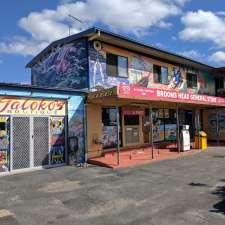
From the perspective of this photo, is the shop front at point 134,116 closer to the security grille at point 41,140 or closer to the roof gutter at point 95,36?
the security grille at point 41,140

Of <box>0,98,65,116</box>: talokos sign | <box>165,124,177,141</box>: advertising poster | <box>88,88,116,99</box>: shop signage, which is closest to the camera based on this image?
<box>0,98,65,116</box>: talokos sign

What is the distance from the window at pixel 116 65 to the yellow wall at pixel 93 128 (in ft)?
7.63

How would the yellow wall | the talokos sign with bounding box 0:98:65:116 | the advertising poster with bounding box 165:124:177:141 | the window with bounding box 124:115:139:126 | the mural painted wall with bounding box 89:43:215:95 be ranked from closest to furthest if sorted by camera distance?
the talokos sign with bounding box 0:98:65:116
the yellow wall
the mural painted wall with bounding box 89:43:215:95
the window with bounding box 124:115:139:126
the advertising poster with bounding box 165:124:177:141

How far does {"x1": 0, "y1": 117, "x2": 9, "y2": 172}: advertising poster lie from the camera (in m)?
11.1

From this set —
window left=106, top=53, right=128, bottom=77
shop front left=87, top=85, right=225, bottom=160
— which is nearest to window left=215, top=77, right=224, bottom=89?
shop front left=87, top=85, right=225, bottom=160

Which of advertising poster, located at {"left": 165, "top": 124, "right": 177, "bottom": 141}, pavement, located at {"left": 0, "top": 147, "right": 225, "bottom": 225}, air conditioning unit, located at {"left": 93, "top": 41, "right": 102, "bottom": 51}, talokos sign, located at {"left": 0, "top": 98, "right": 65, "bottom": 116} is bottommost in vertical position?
pavement, located at {"left": 0, "top": 147, "right": 225, "bottom": 225}

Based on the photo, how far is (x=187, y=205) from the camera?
6812 millimetres

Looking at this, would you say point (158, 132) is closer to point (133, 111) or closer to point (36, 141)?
point (133, 111)

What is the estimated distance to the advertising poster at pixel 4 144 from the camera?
36.3 feet

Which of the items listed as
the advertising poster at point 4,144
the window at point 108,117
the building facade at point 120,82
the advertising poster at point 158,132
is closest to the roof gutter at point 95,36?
Result: the building facade at point 120,82

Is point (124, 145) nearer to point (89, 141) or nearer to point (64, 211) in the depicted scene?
point (89, 141)

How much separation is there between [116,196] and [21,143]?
5318 millimetres

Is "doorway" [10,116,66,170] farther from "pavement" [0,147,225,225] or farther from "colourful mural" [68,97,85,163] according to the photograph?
"pavement" [0,147,225,225]

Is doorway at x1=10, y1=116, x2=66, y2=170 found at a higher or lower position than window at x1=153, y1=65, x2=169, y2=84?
lower
